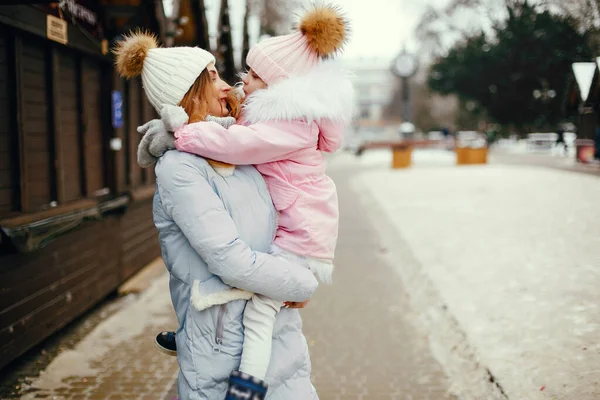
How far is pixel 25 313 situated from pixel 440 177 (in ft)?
49.7

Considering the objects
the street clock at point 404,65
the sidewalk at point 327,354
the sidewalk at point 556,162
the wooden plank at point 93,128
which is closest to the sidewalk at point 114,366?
the sidewalk at point 327,354

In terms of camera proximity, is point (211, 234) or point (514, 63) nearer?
point (211, 234)

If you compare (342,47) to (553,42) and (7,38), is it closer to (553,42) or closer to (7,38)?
(7,38)

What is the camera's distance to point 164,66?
2105mm

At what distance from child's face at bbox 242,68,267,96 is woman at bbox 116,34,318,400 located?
125 mm

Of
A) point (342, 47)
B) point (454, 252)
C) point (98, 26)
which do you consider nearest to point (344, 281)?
point (454, 252)

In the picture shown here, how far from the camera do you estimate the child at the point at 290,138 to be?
2.01m

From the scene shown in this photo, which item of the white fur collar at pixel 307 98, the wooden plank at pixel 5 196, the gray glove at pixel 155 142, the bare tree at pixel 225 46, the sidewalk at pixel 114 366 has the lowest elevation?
the sidewalk at pixel 114 366

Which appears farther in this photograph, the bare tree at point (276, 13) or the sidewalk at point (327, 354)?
the bare tree at point (276, 13)

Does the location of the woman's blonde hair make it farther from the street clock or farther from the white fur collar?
the street clock

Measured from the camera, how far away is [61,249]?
16.6 feet

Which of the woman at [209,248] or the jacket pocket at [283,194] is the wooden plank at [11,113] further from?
the jacket pocket at [283,194]

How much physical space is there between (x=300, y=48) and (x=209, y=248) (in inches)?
31.6

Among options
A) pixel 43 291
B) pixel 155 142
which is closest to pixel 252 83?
pixel 155 142
